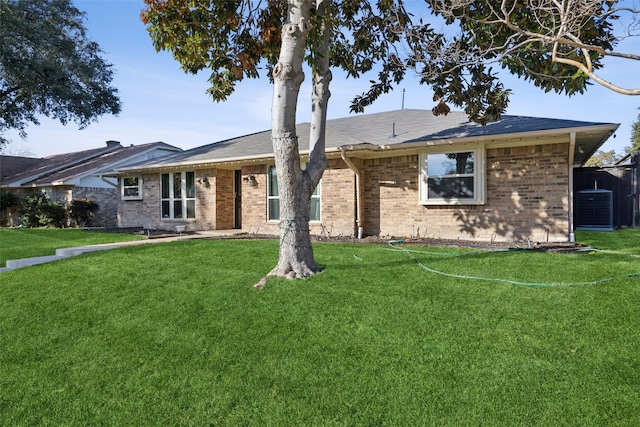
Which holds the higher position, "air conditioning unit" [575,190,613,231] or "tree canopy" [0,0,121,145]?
"tree canopy" [0,0,121,145]

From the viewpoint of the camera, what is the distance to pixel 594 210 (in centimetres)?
1320

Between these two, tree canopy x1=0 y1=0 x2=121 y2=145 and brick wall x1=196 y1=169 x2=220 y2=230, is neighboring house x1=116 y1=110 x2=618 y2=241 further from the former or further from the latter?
tree canopy x1=0 y1=0 x2=121 y2=145

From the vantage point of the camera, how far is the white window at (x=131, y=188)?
15.9 m

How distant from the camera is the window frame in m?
14.2

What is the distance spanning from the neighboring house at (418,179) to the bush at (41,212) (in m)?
8.23

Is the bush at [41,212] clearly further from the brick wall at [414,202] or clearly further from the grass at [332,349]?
the grass at [332,349]

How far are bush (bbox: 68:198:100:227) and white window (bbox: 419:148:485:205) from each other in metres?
17.2

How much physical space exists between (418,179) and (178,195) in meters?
9.17

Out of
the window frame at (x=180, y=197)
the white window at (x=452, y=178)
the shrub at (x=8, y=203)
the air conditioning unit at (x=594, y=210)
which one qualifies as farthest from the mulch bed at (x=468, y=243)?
the shrub at (x=8, y=203)

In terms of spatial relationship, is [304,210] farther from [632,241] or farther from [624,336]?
[632,241]

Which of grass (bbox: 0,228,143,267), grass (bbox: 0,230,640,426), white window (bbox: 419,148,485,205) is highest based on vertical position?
white window (bbox: 419,148,485,205)

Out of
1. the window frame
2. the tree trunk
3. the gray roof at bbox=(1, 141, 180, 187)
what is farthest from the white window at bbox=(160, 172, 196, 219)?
the tree trunk

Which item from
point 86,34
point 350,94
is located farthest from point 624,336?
point 86,34

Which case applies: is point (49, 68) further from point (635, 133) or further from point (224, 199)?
point (635, 133)
